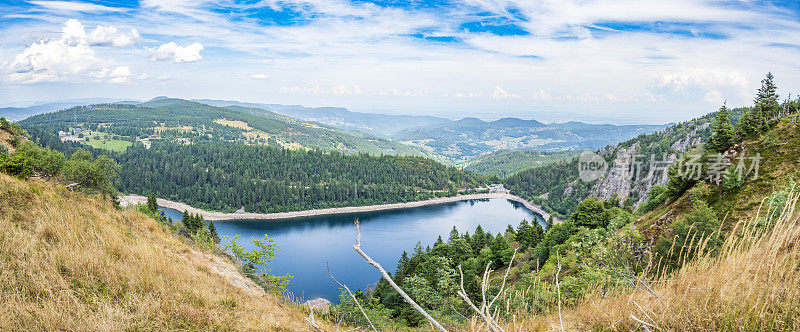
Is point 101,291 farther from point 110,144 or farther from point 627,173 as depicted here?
point 110,144

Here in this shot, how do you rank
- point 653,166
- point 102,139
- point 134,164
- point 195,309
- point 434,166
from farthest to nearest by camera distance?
1. point 102,139
2. point 434,166
3. point 134,164
4. point 653,166
5. point 195,309

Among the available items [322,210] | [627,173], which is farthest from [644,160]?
[322,210]

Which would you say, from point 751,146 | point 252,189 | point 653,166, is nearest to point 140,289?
point 751,146

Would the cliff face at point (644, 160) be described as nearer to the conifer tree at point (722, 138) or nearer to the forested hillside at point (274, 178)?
the forested hillside at point (274, 178)

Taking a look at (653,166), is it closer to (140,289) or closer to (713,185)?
(713,185)

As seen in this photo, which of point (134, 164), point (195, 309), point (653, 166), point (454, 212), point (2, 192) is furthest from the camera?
point (134, 164)

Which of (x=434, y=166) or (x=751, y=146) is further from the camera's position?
(x=434, y=166)
